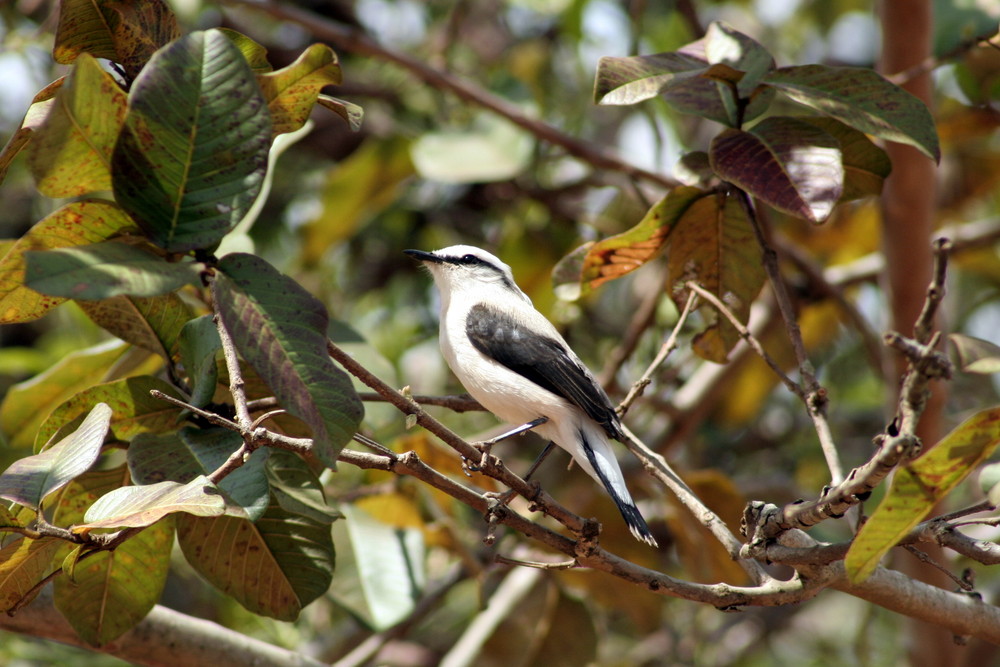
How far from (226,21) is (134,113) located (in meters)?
3.95

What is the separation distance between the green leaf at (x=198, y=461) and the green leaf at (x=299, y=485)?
5.8 inches

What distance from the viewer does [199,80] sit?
5.19 feet

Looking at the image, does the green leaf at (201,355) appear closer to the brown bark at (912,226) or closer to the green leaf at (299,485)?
the green leaf at (299,485)

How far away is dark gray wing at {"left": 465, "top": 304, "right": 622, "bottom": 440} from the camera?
260 centimetres

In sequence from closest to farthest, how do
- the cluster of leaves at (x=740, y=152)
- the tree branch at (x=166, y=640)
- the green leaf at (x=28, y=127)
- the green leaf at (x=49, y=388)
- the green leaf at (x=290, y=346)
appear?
the green leaf at (x=290, y=346), the green leaf at (x=28, y=127), the cluster of leaves at (x=740, y=152), the tree branch at (x=166, y=640), the green leaf at (x=49, y=388)

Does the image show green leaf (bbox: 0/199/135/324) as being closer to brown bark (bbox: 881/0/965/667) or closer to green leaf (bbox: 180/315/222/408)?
green leaf (bbox: 180/315/222/408)

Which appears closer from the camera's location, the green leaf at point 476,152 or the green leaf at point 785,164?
the green leaf at point 785,164

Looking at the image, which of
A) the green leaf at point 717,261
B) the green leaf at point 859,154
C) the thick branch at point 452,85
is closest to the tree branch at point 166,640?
the green leaf at point 717,261

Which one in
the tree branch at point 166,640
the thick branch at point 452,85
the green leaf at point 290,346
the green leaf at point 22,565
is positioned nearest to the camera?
the green leaf at point 290,346

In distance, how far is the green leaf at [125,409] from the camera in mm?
1834

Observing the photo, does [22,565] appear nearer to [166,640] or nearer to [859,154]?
[166,640]

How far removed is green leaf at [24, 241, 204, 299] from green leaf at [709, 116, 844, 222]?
44.5 inches

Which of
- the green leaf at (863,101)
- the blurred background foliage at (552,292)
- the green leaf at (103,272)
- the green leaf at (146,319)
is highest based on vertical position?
the green leaf at (863,101)

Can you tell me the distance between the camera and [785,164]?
1955 millimetres
